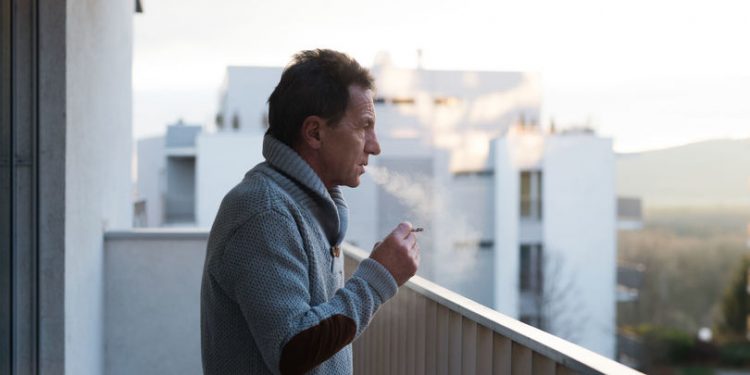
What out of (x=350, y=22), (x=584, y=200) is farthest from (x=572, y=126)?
(x=350, y=22)

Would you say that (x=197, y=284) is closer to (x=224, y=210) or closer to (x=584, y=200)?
(x=224, y=210)

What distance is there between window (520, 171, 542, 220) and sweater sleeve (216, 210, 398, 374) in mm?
24160

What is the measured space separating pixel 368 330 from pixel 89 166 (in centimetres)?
109

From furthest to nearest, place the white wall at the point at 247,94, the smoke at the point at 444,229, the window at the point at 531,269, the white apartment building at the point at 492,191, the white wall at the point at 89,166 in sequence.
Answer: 1. the window at the point at 531,269
2. the smoke at the point at 444,229
3. the white apartment building at the point at 492,191
4. the white wall at the point at 247,94
5. the white wall at the point at 89,166

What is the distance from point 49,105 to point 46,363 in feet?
2.24

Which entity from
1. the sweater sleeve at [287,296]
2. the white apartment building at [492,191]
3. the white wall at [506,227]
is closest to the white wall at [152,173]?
the white apartment building at [492,191]

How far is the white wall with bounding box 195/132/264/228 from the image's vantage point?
19.0 metres

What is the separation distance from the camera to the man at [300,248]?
2.79ft

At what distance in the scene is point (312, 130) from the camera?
97cm

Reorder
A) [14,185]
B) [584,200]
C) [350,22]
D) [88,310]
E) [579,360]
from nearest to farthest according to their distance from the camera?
[579,360] → [14,185] → [88,310] → [584,200] → [350,22]

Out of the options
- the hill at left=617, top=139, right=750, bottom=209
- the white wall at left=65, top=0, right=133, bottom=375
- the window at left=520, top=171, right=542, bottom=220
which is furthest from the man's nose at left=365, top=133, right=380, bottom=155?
the hill at left=617, top=139, right=750, bottom=209

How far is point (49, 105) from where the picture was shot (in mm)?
2268

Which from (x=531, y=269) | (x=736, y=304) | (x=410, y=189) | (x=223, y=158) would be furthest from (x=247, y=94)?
(x=736, y=304)

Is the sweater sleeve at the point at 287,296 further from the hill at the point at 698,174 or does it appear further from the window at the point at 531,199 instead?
the hill at the point at 698,174
